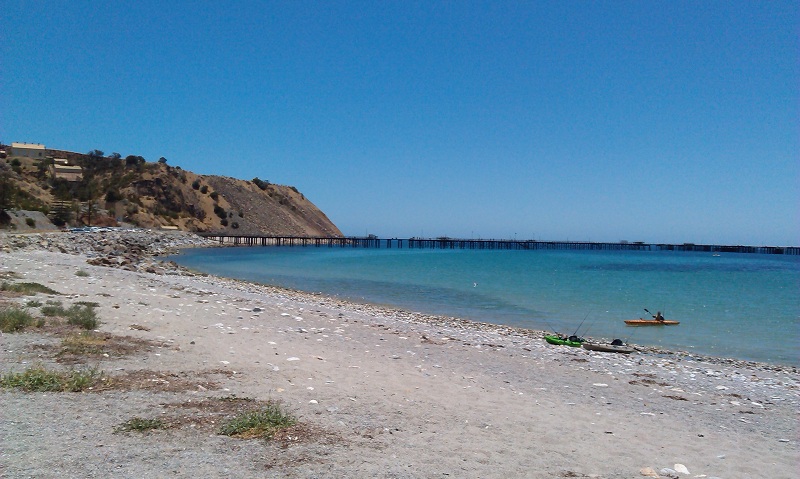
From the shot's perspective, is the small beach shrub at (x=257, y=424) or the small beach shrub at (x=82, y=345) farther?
the small beach shrub at (x=82, y=345)

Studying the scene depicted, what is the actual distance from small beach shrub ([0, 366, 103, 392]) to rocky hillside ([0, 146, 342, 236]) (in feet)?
168

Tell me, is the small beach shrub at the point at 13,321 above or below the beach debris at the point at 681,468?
above

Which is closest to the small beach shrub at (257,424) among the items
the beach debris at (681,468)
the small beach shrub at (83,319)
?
the beach debris at (681,468)

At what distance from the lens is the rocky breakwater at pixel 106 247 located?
2831 centimetres

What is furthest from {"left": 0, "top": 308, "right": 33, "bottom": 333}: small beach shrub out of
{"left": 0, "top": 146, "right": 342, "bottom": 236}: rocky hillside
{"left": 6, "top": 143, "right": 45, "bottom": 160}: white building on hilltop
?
{"left": 6, "top": 143, "right": 45, "bottom": 160}: white building on hilltop

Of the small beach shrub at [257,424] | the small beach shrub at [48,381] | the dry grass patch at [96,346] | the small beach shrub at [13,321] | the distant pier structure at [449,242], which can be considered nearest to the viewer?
the small beach shrub at [257,424]

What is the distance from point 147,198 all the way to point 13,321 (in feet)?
303

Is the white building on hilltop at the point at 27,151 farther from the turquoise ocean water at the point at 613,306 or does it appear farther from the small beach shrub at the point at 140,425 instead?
the small beach shrub at the point at 140,425

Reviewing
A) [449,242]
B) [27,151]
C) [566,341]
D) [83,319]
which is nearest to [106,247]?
[83,319]

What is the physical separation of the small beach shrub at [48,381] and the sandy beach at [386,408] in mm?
158

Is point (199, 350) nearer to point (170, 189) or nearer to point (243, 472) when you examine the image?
point (243, 472)

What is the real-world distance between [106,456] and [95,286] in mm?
13688

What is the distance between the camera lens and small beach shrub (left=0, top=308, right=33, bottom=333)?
28.8ft

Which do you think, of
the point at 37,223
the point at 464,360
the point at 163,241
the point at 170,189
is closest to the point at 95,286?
the point at 464,360
